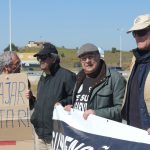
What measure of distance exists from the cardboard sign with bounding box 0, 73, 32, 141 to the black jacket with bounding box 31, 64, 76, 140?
0.27m

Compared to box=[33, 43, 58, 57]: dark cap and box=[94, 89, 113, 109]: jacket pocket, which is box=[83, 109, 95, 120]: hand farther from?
box=[33, 43, 58, 57]: dark cap

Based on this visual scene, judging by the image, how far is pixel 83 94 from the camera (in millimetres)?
5008

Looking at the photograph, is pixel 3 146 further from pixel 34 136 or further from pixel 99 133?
pixel 99 133

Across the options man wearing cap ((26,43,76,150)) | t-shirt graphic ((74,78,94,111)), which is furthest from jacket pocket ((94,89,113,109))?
man wearing cap ((26,43,76,150))

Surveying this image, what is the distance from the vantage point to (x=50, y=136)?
18.9 feet

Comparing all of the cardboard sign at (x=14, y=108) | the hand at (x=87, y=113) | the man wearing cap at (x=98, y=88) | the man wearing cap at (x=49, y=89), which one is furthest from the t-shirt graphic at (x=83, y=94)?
the cardboard sign at (x=14, y=108)

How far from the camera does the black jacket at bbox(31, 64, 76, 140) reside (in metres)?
5.68

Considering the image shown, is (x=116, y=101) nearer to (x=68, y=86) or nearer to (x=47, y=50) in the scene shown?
(x=68, y=86)

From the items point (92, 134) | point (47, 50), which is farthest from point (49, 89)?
point (92, 134)

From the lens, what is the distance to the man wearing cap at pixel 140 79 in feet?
13.5

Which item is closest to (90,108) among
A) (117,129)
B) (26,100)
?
(117,129)

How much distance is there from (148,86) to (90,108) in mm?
950

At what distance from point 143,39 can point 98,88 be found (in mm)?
855

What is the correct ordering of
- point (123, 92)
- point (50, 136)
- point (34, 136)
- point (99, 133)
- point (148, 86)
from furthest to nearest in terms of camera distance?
1. point (34, 136)
2. point (50, 136)
3. point (123, 92)
4. point (99, 133)
5. point (148, 86)
